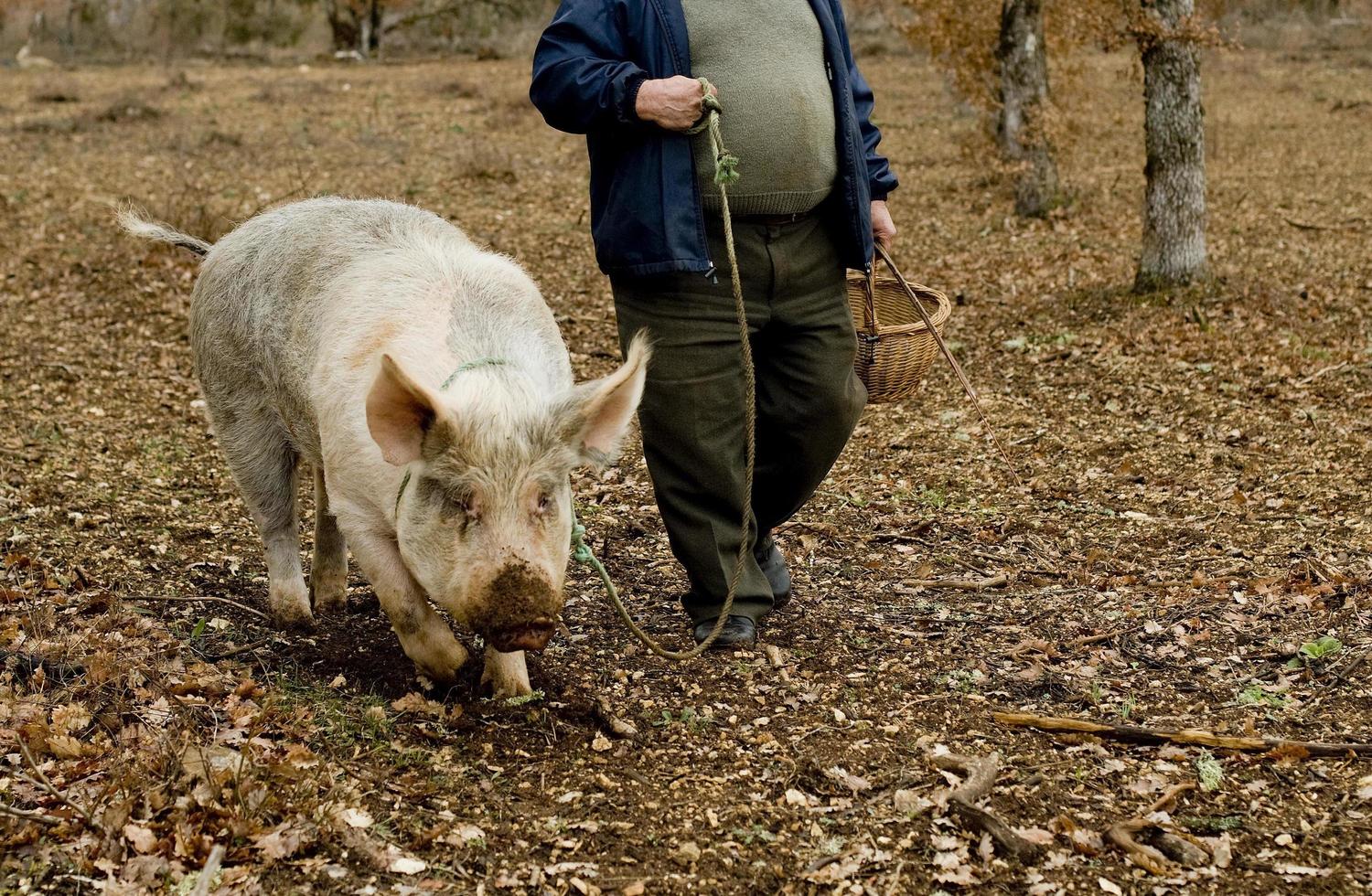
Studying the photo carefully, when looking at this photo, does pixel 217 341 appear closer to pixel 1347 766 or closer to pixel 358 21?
pixel 1347 766

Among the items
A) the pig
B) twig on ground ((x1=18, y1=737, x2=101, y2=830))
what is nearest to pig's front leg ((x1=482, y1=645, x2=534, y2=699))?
the pig

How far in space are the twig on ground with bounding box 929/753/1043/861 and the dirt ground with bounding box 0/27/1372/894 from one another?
0.08ft

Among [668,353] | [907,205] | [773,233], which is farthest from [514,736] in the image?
[907,205]

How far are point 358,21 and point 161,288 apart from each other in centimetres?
2710

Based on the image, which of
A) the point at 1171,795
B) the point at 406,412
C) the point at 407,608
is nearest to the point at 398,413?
the point at 406,412

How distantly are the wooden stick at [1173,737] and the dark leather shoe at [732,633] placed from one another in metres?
0.95

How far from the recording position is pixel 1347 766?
3668 mm

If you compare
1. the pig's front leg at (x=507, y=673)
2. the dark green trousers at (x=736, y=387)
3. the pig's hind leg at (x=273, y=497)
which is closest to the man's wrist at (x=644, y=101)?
the dark green trousers at (x=736, y=387)

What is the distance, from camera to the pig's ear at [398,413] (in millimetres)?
3354

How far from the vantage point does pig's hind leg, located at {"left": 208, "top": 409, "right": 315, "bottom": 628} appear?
4.98 metres

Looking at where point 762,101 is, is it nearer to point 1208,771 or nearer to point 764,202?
point 764,202

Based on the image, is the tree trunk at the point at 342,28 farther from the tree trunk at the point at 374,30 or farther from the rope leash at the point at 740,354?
the rope leash at the point at 740,354

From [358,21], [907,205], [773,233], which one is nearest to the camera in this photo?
[773,233]

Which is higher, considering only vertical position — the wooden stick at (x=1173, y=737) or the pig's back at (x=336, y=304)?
the pig's back at (x=336, y=304)
